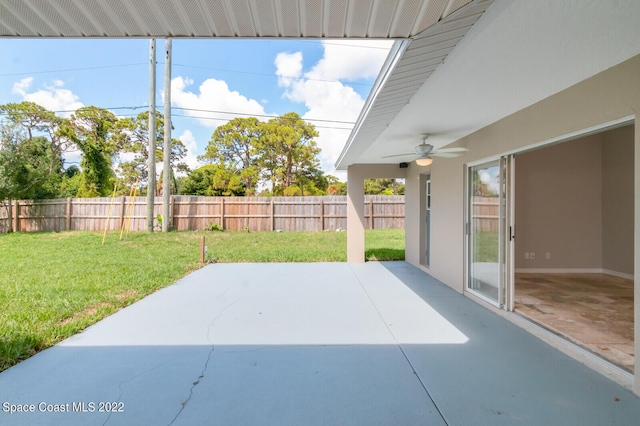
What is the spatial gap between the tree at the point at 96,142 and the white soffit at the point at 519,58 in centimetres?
1696

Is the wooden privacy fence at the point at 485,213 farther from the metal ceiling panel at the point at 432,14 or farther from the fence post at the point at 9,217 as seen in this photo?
the fence post at the point at 9,217

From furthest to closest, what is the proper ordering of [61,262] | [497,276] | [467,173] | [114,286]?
[61,262] < [114,286] < [467,173] < [497,276]

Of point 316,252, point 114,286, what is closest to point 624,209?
point 316,252

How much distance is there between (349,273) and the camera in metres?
6.74

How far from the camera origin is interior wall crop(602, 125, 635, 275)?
5902mm

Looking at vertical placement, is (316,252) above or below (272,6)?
Result: below

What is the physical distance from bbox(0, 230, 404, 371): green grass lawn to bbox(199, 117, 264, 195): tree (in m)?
8.05

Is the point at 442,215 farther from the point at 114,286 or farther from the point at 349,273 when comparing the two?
the point at 114,286

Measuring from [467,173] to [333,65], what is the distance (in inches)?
446

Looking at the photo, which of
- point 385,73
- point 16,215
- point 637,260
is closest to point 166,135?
point 16,215

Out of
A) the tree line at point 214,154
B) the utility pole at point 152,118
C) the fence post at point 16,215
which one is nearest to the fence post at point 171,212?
the utility pole at point 152,118

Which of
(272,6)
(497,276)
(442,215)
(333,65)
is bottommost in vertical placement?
(497,276)

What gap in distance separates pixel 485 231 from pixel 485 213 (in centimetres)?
25

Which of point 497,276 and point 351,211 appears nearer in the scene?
point 497,276
